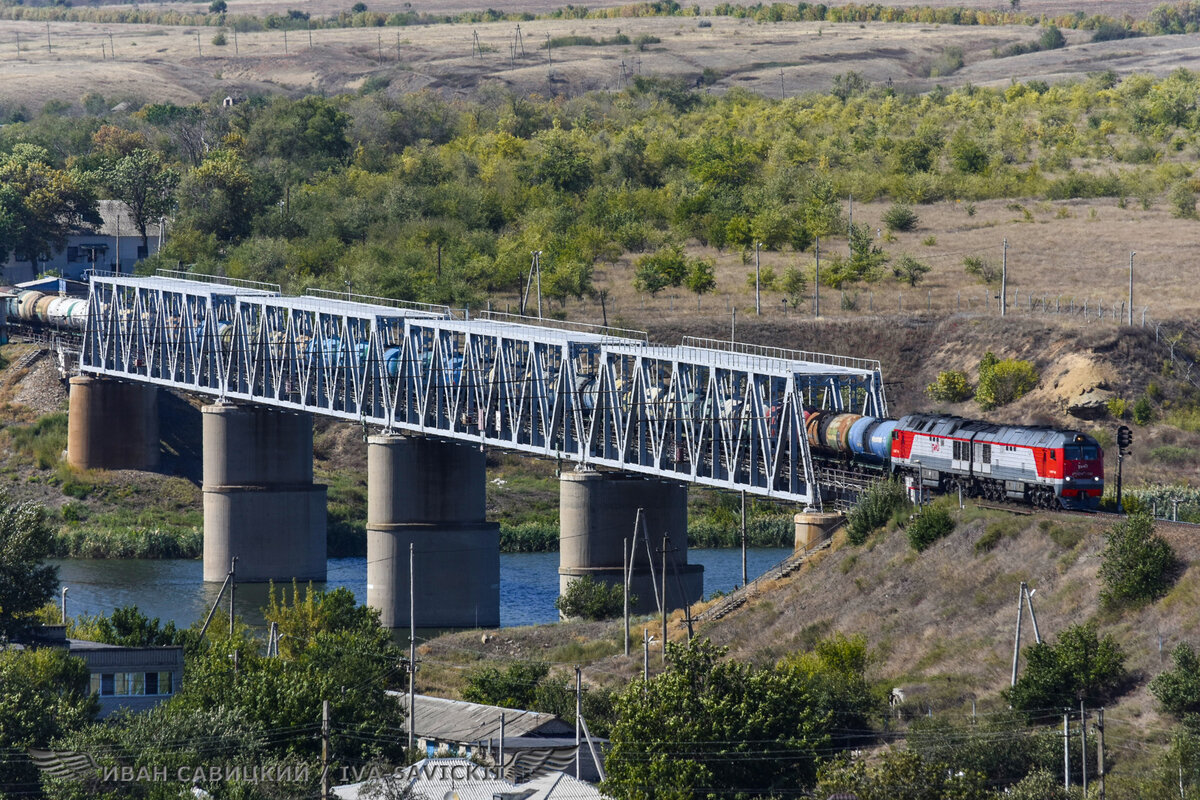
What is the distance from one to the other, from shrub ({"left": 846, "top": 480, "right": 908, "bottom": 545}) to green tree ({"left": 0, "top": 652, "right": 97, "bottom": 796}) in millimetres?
29066

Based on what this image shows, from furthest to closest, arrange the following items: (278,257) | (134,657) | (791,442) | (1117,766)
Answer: (278,257) < (791,442) < (134,657) < (1117,766)

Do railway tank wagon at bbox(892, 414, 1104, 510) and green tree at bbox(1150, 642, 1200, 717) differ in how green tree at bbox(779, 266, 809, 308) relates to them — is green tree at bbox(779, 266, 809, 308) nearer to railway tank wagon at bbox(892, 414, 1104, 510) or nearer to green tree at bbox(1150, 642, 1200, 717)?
railway tank wagon at bbox(892, 414, 1104, 510)

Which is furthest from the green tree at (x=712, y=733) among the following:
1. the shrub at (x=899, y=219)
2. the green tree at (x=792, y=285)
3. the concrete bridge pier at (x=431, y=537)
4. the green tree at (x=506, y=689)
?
the shrub at (x=899, y=219)

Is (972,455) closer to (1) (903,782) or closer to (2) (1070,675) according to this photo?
(2) (1070,675)

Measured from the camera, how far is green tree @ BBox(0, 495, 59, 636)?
7819 cm

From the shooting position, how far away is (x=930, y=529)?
2968 inches

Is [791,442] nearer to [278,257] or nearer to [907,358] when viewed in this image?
[907,358]

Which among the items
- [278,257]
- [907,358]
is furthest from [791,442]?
[278,257]

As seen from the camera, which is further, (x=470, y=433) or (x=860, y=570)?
(x=470, y=433)

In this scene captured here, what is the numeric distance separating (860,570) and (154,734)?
28.7 m

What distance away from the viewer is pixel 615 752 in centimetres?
5756

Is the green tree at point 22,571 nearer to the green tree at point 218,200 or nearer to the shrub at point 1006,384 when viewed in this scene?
the shrub at point 1006,384

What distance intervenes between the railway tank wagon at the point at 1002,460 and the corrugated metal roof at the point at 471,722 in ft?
70.1

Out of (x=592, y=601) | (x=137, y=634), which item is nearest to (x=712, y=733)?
(x=137, y=634)
